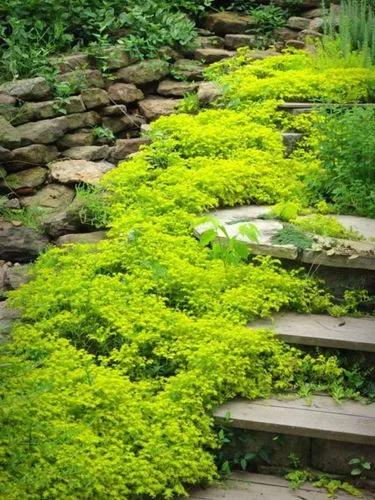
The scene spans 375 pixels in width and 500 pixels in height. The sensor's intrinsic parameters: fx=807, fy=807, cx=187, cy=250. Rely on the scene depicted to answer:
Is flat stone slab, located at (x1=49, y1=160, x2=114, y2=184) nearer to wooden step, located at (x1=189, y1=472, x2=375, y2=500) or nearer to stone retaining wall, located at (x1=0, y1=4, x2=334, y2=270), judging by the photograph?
stone retaining wall, located at (x1=0, y1=4, x2=334, y2=270)

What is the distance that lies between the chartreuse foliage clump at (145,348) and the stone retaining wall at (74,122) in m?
0.74

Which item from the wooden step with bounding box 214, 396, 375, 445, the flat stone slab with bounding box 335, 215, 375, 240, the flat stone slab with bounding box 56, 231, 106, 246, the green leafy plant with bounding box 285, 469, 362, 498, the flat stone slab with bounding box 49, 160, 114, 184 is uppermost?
the flat stone slab with bounding box 335, 215, 375, 240

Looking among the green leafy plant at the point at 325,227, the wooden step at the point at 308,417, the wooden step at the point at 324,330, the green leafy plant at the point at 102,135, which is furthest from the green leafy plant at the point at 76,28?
the wooden step at the point at 308,417

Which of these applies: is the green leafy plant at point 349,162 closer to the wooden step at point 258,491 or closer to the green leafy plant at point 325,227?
the green leafy plant at point 325,227

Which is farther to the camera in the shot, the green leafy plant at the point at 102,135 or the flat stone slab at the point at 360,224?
the green leafy plant at the point at 102,135

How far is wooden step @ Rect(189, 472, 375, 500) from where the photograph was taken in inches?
169

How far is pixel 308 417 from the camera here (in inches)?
180

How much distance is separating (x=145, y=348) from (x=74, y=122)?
3.82 meters

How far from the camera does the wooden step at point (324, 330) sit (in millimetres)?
4980

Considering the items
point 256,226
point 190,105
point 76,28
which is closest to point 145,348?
point 256,226

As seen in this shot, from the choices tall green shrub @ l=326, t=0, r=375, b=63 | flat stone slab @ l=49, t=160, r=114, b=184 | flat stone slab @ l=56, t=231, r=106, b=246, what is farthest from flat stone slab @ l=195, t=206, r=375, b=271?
tall green shrub @ l=326, t=0, r=375, b=63

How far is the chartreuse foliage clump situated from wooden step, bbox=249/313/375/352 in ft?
0.27

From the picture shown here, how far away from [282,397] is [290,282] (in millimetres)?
910

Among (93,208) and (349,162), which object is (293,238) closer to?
(349,162)
